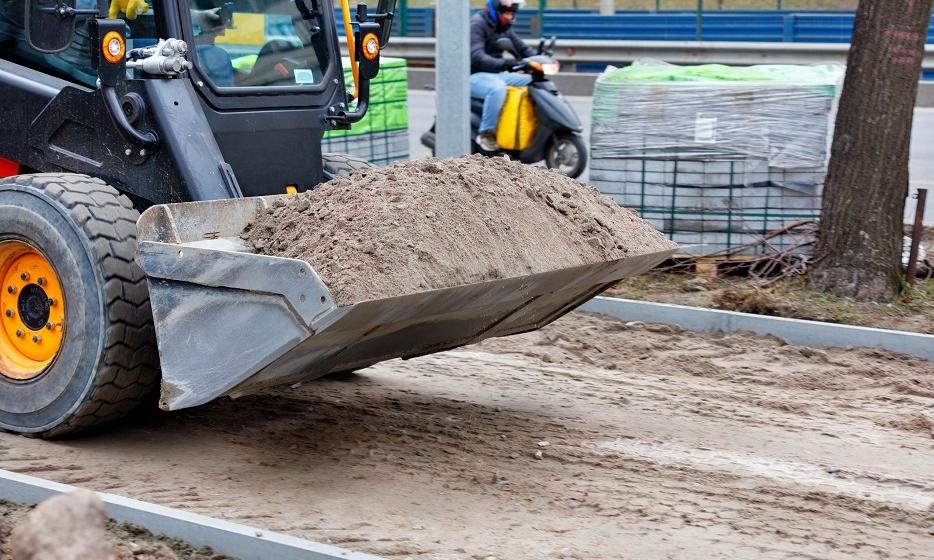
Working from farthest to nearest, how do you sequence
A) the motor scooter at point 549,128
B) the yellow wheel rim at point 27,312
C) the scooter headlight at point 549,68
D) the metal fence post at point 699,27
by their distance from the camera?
the metal fence post at point 699,27, the scooter headlight at point 549,68, the motor scooter at point 549,128, the yellow wheel rim at point 27,312

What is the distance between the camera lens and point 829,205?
7.47m

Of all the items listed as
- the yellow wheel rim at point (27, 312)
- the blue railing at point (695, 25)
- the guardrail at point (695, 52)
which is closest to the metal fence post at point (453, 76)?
the yellow wheel rim at point (27, 312)

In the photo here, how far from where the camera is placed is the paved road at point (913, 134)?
1263 centimetres

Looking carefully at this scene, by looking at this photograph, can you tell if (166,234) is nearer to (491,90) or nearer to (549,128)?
(491,90)

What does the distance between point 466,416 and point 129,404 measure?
5.03ft

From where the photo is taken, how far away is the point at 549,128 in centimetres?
1115

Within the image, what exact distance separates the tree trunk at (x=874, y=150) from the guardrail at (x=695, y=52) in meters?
11.6

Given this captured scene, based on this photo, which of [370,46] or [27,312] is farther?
[370,46]

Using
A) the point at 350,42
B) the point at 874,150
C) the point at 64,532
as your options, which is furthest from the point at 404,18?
the point at 64,532

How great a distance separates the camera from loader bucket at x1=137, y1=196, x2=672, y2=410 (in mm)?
4207

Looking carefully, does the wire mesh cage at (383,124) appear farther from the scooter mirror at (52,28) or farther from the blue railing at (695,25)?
the blue railing at (695,25)

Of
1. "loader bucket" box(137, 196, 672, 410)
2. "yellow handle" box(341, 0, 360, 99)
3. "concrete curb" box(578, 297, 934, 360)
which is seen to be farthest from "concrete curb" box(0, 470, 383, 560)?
"concrete curb" box(578, 297, 934, 360)

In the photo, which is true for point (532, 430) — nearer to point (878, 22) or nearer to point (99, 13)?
point (99, 13)

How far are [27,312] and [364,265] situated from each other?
5.61 feet
